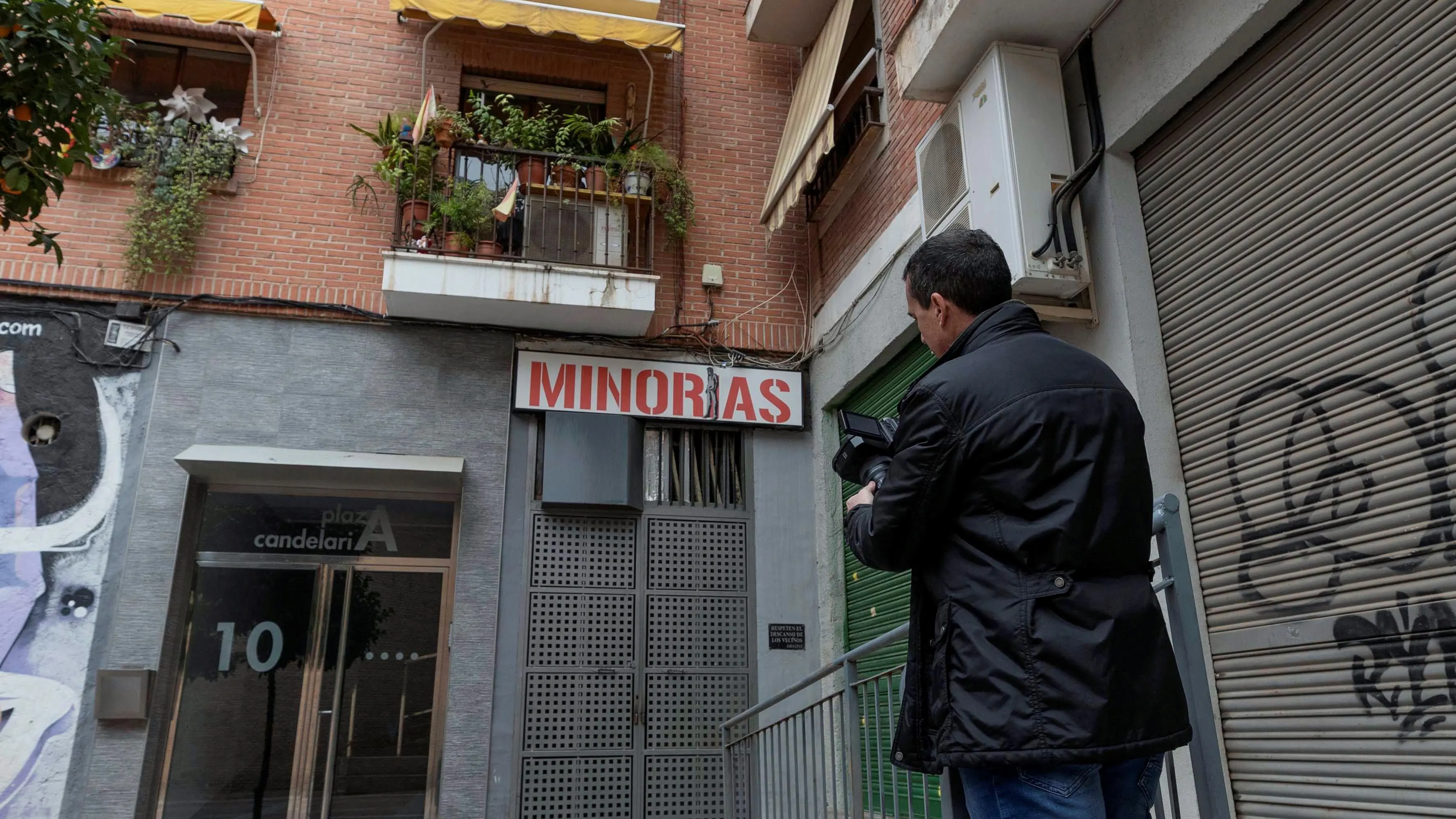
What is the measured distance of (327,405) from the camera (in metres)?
7.52

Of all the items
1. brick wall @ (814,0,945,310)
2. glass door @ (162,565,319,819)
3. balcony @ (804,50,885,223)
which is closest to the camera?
brick wall @ (814,0,945,310)

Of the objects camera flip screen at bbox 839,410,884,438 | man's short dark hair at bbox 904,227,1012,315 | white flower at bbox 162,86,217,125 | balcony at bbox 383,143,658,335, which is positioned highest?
white flower at bbox 162,86,217,125

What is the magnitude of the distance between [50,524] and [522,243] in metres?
4.06

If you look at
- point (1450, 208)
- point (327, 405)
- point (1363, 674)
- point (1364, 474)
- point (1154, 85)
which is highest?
point (1154, 85)

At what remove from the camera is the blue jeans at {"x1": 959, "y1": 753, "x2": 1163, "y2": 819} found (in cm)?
164

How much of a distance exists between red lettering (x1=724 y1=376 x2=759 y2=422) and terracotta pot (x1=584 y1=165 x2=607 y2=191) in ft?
6.71

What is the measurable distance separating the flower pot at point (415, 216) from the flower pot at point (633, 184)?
1666 mm

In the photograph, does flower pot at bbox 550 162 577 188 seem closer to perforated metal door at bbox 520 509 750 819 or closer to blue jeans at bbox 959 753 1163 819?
perforated metal door at bbox 520 509 750 819

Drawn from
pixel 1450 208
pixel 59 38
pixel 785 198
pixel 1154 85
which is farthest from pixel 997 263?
pixel 785 198

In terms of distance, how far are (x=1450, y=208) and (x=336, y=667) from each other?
24.7 ft

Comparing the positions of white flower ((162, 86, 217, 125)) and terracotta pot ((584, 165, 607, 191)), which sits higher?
white flower ((162, 86, 217, 125))

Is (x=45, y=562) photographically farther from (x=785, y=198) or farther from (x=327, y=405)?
(x=785, y=198)

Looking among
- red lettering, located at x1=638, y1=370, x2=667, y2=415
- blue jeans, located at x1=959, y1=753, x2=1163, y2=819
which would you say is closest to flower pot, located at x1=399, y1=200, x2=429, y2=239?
red lettering, located at x1=638, y1=370, x2=667, y2=415

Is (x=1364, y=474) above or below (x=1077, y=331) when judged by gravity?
below
